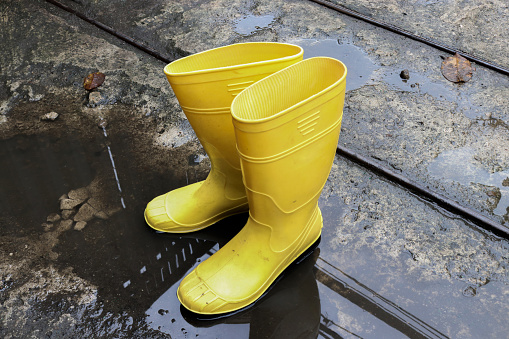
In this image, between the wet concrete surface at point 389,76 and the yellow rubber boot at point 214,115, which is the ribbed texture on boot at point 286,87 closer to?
the yellow rubber boot at point 214,115

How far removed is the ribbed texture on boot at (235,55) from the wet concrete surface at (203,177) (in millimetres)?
567

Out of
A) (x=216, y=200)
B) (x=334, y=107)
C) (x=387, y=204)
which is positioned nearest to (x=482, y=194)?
(x=387, y=204)

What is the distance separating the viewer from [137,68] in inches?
96.4

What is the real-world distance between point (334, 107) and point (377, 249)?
59cm

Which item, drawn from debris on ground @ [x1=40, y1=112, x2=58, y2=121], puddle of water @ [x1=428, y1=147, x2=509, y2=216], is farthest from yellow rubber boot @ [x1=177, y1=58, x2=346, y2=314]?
debris on ground @ [x1=40, y1=112, x2=58, y2=121]

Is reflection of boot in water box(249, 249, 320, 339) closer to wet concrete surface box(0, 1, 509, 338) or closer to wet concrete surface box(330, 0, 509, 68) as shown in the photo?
wet concrete surface box(0, 1, 509, 338)

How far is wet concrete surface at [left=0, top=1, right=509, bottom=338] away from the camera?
1.40 metres

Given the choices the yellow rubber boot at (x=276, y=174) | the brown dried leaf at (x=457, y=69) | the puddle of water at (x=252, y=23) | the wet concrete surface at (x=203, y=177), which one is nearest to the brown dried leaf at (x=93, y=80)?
the wet concrete surface at (x=203, y=177)

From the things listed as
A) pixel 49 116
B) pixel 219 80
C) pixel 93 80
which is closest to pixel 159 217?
pixel 219 80

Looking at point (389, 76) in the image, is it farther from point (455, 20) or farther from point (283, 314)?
point (283, 314)

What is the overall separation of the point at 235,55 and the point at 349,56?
46.9 inches

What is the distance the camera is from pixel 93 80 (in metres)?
2.36

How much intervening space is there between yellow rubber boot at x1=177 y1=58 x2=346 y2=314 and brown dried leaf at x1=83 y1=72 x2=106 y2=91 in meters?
1.31

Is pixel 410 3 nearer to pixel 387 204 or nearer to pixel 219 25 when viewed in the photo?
pixel 219 25
